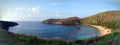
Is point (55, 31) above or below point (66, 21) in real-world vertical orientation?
below

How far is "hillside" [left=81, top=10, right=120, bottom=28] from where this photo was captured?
8.80 metres

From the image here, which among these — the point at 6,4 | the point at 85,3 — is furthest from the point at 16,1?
the point at 85,3

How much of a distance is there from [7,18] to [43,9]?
1.30 feet

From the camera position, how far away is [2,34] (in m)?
8.77

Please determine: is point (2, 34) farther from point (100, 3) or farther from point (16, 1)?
point (100, 3)

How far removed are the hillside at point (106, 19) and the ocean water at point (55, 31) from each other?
0.08m

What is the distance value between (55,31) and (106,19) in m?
0.58

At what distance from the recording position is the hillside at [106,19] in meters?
8.80

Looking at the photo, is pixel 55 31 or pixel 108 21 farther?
pixel 108 21

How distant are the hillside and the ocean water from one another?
0.25 ft

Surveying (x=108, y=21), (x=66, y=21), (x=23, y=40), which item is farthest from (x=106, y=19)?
(x=23, y=40)

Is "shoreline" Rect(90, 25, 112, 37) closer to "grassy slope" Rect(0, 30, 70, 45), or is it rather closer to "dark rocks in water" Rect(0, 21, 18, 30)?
A: "grassy slope" Rect(0, 30, 70, 45)

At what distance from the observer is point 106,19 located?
885 centimetres

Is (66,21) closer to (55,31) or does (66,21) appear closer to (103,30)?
(55,31)
